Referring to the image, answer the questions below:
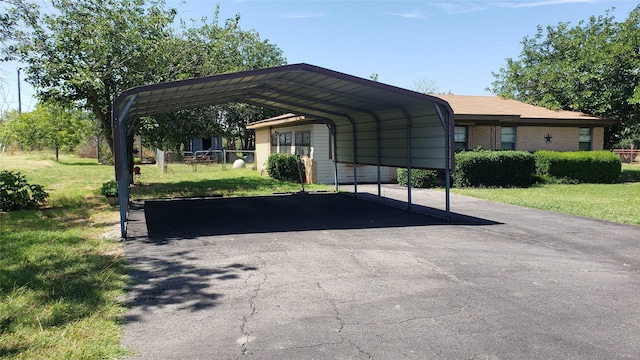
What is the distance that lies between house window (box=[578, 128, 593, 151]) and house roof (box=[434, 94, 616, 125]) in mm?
567

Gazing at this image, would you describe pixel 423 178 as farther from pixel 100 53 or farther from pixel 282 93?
pixel 100 53

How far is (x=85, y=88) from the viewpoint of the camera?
42.7 ft

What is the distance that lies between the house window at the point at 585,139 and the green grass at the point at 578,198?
4204 mm

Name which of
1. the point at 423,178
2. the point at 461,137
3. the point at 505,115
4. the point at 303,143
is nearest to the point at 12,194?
the point at 303,143

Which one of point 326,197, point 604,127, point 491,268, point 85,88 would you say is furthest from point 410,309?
point 604,127

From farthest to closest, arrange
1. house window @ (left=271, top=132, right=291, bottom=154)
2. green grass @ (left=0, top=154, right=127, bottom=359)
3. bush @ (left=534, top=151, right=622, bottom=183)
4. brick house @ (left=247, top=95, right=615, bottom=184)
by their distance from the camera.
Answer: house window @ (left=271, top=132, right=291, bottom=154)
brick house @ (left=247, top=95, right=615, bottom=184)
bush @ (left=534, top=151, right=622, bottom=183)
green grass @ (left=0, top=154, right=127, bottom=359)

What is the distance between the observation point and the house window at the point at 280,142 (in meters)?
21.6

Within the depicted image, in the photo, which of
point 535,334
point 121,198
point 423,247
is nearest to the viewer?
point 535,334

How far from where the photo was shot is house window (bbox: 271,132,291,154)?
2159cm

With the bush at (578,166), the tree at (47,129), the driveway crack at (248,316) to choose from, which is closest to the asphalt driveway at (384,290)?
the driveway crack at (248,316)

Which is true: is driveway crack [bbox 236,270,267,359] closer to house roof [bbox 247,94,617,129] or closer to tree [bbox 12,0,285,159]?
tree [bbox 12,0,285,159]

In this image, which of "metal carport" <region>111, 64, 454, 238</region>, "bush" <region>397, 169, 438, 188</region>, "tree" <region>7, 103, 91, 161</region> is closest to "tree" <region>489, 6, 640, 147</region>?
"bush" <region>397, 169, 438, 188</region>

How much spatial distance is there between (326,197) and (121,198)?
743 cm

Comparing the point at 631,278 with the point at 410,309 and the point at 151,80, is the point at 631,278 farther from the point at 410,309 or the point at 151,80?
the point at 151,80
